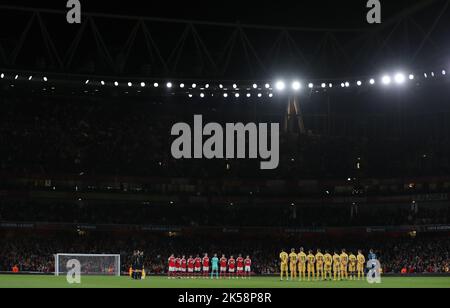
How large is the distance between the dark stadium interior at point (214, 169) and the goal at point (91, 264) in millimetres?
7993

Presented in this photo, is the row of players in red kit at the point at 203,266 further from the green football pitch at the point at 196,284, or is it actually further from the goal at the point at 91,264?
the goal at the point at 91,264

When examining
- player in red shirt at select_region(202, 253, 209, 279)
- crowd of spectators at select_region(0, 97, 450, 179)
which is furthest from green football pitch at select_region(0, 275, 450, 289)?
crowd of spectators at select_region(0, 97, 450, 179)

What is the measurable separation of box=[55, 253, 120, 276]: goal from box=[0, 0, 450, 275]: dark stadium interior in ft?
26.2

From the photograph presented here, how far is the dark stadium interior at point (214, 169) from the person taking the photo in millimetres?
63656

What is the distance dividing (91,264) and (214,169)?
2911 centimetres

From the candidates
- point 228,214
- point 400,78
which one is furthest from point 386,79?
point 228,214

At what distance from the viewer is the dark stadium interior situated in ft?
209

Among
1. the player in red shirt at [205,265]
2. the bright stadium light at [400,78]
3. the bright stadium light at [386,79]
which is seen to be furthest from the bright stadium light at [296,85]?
the player in red shirt at [205,265]

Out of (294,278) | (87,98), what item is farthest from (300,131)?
(294,278)

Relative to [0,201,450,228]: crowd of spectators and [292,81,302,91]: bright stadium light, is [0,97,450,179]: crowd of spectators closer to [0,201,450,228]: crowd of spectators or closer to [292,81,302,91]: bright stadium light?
[0,201,450,228]: crowd of spectators

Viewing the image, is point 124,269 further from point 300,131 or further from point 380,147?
point 380,147

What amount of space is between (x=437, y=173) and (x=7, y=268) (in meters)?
42.0

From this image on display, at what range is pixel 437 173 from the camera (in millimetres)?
70062

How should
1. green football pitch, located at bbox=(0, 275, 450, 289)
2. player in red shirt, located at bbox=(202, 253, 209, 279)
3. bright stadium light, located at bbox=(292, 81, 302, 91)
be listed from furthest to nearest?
bright stadium light, located at bbox=(292, 81, 302, 91), player in red shirt, located at bbox=(202, 253, 209, 279), green football pitch, located at bbox=(0, 275, 450, 289)
